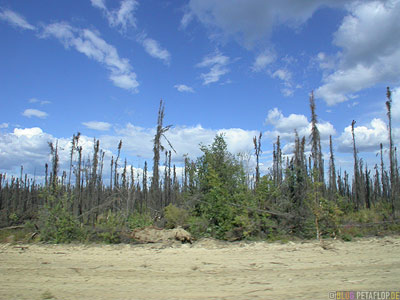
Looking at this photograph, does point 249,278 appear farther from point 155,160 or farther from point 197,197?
point 155,160

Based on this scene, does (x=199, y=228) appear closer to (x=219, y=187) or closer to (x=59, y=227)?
(x=219, y=187)

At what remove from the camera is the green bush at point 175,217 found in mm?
13477

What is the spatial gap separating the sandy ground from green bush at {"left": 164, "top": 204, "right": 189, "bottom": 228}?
274 cm

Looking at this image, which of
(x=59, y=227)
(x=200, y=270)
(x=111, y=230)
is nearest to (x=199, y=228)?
(x=111, y=230)

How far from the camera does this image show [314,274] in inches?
246

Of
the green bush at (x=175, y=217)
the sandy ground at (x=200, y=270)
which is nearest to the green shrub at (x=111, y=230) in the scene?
the sandy ground at (x=200, y=270)

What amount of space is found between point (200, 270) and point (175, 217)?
23.1 ft

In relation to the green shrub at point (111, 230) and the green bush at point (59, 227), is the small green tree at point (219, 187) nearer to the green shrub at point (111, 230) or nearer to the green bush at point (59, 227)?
the green shrub at point (111, 230)

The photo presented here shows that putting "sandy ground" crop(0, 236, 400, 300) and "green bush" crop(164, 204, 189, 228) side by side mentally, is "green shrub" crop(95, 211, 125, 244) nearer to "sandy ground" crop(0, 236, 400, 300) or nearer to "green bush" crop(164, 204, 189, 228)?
"sandy ground" crop(0, 236, 400, 300)

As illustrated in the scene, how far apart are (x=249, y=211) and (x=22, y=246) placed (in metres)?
9.43

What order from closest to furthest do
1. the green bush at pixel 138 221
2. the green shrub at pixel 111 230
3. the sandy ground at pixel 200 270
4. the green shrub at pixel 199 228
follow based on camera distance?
the sandy ground at pixel 200 270 < the green shrub at pixel 111 230 < the green shrub at pixel 199 228 < the green bush at pixel 138 221

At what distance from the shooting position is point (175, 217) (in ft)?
45.4

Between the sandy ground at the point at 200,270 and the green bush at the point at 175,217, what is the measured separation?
9.00ft

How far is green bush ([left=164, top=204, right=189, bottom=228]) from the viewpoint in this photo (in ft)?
44.2
